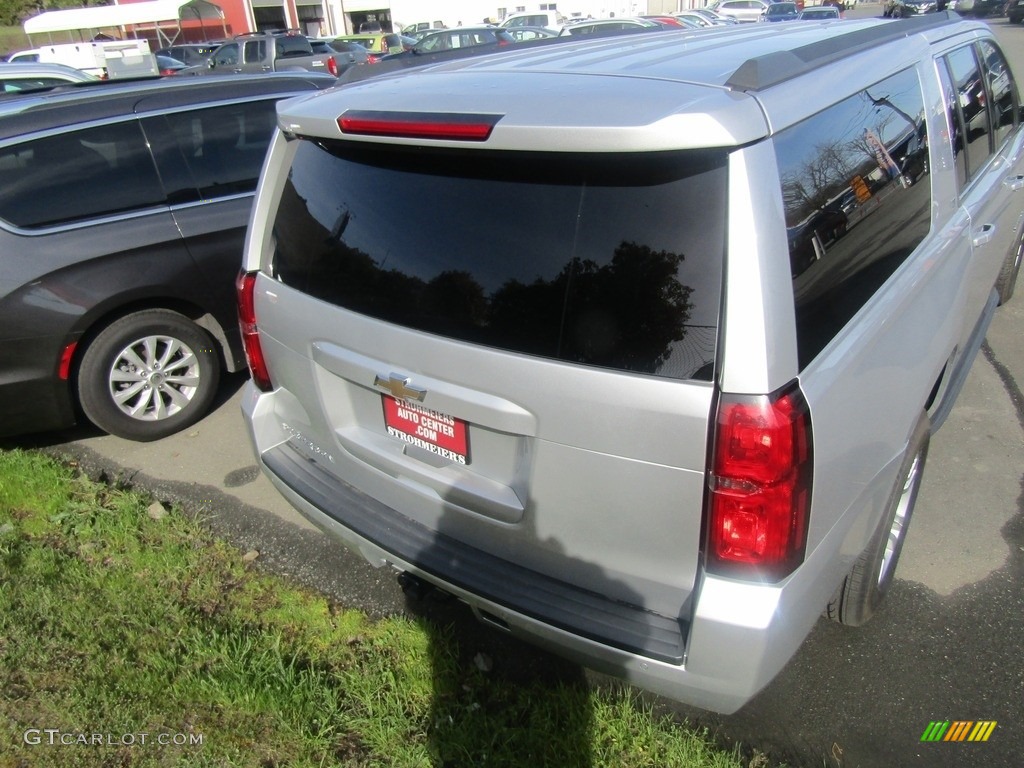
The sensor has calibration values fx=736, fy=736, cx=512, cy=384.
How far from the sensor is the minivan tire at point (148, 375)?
4.01m

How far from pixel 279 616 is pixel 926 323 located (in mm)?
2581

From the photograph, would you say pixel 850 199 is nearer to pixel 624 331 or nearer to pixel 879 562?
pixel 624 331

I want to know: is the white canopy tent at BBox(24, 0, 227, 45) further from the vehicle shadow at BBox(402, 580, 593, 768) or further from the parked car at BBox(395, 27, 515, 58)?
the vehicle shadow at BBox(402, 580, 593, 768)

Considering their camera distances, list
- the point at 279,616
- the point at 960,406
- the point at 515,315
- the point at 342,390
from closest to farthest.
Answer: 1. the point at 515,315
2. the point at 342,390
3. the point at 279,616
4. the point at 960,406

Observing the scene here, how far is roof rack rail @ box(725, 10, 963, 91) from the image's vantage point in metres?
1.68

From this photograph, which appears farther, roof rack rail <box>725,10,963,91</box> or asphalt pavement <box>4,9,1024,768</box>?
asphalt pavement <box>4,9,1024,768</box>

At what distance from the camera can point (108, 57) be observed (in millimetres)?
8359

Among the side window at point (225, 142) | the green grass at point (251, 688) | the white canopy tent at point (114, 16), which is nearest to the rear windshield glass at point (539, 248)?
the green grass at point (251, 688)

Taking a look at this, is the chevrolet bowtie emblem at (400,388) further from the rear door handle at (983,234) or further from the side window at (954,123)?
the rear door handle at (983,234)

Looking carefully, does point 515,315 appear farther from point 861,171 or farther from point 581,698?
point 581,698

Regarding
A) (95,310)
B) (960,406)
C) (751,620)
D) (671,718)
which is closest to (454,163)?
(751,620)

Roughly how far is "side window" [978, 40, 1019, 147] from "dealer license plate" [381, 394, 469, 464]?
130 inches

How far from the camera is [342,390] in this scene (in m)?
2.36

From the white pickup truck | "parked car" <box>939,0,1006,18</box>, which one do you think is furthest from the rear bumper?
"parked car" <box>939,0,1006,18</box>
